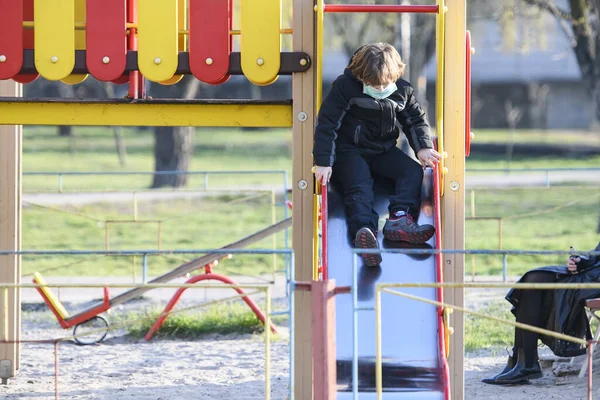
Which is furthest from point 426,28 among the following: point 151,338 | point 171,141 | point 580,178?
point 151,338

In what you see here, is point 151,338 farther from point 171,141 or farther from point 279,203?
point 171,141

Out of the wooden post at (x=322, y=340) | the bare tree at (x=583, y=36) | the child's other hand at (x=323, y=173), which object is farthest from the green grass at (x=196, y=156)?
the wooden post at (x=322, y=340)

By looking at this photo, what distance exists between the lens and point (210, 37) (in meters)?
5.52

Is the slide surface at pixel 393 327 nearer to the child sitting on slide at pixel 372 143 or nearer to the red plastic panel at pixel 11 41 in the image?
the child sitting on slide at pixel 372 143

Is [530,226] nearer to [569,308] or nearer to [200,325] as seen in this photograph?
[200,325]

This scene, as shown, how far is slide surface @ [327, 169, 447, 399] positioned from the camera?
4.88 m

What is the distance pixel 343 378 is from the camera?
193 inches

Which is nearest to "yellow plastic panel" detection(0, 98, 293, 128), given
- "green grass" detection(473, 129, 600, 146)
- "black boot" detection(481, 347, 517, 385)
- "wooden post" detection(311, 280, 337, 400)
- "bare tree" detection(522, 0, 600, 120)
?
"wooden post" detection(311, 280, 337, 400)

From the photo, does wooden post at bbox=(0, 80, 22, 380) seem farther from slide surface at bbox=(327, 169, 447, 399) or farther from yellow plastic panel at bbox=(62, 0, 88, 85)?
slide surface at bbox=(327, 169, 447, 399)

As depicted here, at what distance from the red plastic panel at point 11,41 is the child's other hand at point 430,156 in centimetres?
214

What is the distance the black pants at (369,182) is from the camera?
214 inches

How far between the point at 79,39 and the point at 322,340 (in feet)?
8.74

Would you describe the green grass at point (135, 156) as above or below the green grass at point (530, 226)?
above

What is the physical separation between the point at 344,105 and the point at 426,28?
15904 millimetres
